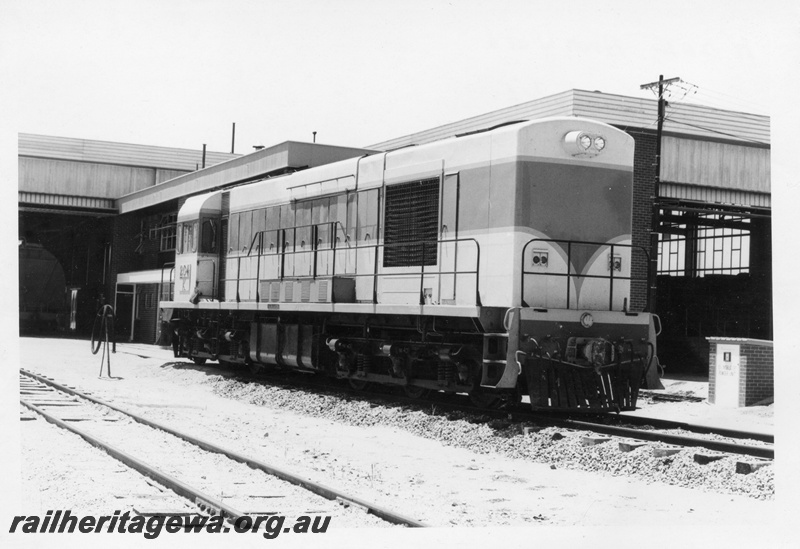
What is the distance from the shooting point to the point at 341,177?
13.2m

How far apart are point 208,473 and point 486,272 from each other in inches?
168

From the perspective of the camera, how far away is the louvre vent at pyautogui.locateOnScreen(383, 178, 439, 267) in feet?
37.3

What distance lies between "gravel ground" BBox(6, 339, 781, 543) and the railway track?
30 cm

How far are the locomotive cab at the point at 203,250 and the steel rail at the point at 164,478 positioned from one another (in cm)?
728

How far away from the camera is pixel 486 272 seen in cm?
1050

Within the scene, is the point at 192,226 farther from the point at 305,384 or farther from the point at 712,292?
the point at 712,292

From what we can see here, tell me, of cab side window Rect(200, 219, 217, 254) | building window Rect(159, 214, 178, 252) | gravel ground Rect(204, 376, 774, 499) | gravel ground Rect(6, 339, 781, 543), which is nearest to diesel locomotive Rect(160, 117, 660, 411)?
gravel ground Rect(204, 376, 774, 499)

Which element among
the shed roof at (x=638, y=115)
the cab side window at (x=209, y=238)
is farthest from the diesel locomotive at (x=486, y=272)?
the shed roof at (x=638, y=115)

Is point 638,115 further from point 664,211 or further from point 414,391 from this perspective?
point 414,391

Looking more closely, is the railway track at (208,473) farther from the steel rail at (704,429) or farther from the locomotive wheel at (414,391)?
the steel rail at (704,429)

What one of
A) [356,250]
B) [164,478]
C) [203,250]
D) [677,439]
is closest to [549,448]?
[677,439]

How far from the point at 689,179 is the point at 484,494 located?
51.7 ft

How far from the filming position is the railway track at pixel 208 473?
6172 mm

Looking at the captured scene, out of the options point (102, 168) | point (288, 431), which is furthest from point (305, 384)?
point (102, 168)
